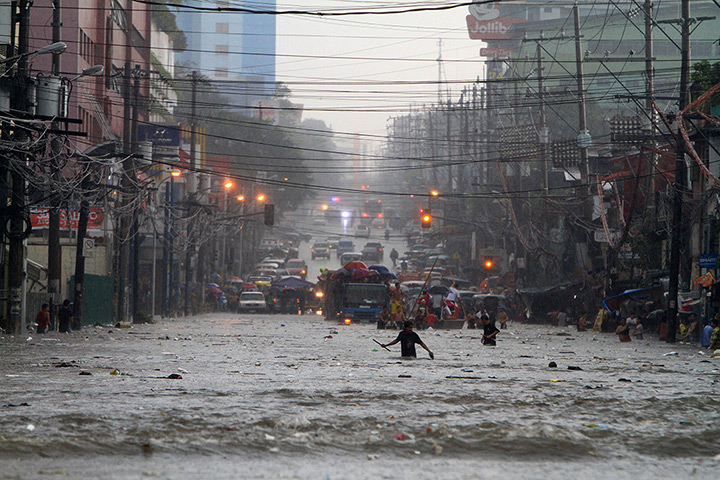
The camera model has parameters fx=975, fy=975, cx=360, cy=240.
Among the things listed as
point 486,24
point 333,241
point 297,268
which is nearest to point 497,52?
point 486,24

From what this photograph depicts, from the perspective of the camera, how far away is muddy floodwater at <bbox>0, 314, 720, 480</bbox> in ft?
29.8

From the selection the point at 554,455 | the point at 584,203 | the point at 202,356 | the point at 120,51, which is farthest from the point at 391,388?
the point at 120,51

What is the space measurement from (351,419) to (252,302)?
53.5 meters

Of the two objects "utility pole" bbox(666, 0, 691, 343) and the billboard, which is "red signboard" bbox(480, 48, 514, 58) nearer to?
the billboard

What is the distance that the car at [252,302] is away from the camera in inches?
2547

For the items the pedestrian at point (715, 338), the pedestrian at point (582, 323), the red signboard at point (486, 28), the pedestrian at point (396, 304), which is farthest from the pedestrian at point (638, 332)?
the red signboard at point (486, 28)

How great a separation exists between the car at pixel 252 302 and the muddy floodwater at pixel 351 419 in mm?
42548

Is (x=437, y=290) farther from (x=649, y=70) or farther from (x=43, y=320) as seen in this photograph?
(x=43, y=320)

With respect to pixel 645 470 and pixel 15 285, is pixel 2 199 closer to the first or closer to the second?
pixel 15 285

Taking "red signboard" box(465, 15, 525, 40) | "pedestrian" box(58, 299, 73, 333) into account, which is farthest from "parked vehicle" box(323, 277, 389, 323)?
"red signboard" box(465, 15, 525, 40)

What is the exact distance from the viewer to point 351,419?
1181 cm

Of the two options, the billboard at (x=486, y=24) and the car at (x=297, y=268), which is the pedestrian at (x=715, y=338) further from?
the billboard at (x=486, y=24)

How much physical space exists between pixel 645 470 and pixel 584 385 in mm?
7250

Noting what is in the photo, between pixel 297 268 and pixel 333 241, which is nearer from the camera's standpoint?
pixel 297 268
